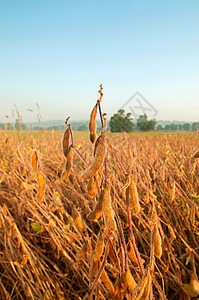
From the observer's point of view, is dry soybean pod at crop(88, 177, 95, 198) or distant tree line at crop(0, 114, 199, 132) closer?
dry soybean pod at crop(88, 177, 95, 198)

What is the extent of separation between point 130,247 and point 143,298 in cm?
12

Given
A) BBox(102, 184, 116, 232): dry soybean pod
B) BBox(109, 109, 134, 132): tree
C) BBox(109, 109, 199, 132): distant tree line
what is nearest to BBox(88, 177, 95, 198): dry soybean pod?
BBox(102, 184, 116, 232): dry soybean pod

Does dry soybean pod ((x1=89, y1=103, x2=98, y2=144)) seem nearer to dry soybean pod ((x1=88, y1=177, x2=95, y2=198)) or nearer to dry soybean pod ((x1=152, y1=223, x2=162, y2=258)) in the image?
dry soybean pod ((x1=88, y1=177, x2=95, y2=198))

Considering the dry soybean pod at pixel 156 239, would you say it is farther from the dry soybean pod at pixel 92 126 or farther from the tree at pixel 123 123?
the tree at pixel 123 123

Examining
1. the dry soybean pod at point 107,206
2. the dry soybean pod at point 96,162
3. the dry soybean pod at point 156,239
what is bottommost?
the dry soybean pod at point 156,239

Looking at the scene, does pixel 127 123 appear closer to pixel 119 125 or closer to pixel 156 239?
pixel 119 125

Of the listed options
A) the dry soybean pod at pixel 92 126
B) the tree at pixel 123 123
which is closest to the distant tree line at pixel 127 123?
the tree at pixel 123 123

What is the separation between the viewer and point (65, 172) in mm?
618

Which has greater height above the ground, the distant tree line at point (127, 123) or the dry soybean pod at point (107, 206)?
the distant tree line at point (127, 123)

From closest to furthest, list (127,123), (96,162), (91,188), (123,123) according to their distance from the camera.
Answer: (96,162) < (91,188) < (123,123) < (127,123)

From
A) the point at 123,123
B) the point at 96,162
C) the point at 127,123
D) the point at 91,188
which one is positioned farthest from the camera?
the point at 127,123

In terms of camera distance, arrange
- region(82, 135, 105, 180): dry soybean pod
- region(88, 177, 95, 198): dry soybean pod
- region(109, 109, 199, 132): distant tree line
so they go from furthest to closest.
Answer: region(109, 109, 199, 132): distant tree line → region(88, 177, 95, 198): dry soybean pod → region(82, 135, 105, 180): dry soybean pod

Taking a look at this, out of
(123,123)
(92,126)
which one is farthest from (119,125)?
(92,126)

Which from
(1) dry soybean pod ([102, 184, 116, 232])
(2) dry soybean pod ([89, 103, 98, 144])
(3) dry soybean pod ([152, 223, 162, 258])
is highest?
(2) dry soybean pod ([89, 103, 98, 144])
